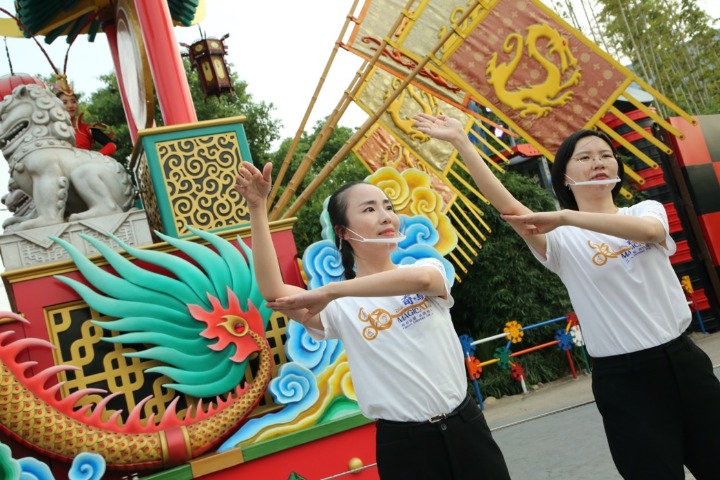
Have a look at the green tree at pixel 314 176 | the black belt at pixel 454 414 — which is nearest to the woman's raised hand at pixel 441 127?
the black belt at pixel 454 414

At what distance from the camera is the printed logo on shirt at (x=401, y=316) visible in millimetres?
1909

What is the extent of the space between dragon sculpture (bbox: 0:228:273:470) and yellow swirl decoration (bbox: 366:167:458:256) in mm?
923

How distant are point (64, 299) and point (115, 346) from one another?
0.31 m

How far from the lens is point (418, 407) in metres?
1.82

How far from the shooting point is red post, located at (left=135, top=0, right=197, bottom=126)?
400cm

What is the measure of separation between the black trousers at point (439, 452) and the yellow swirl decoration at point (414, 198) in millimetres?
2010

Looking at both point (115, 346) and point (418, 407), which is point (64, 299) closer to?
point (115, 346)

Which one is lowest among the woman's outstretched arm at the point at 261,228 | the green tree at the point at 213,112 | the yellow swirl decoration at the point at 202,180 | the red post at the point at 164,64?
the woman's outstretched arm at the point at 261,228

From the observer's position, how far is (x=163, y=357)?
3207mm

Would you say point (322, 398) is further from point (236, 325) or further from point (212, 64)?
point (212, 64)

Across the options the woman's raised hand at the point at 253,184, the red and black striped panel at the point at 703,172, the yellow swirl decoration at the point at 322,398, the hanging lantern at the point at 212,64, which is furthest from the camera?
the red and black striped panel at the point at 703,172

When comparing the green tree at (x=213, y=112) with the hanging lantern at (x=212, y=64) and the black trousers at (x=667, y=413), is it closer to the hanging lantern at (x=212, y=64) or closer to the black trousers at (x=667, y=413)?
the hanging lantern at (x=212, y=64)

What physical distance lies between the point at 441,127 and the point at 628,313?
2.48 ft

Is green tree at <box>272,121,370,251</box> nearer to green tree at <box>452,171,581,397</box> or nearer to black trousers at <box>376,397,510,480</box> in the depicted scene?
green tree at <box>452,171,581,397</box>
